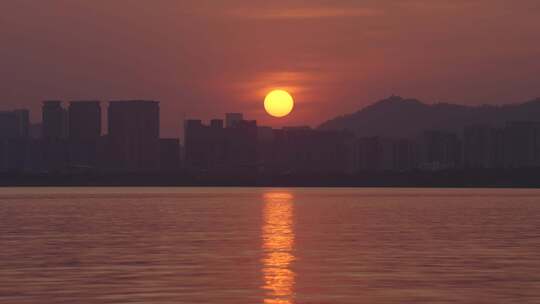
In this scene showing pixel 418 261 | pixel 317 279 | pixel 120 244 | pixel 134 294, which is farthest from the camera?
pixel 120 244

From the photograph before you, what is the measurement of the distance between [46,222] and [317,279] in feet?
209

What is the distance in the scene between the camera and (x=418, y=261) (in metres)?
57.0

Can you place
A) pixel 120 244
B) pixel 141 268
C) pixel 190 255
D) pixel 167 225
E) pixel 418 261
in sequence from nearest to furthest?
1. pixel 141 268
2. pixel 418 261
3. pixel 190 255
4. pixel 120 244
5. pixel 167 225

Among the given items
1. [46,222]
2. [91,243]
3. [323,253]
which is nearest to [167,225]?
[46,222]

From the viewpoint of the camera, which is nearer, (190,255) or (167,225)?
(190,255)

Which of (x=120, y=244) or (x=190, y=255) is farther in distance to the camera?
(x=120, y=244)

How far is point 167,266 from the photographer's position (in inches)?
2104

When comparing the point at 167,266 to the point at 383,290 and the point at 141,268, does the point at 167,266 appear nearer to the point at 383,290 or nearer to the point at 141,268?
the point at 141,268

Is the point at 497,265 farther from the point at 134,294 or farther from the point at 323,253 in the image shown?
the point at 134,294

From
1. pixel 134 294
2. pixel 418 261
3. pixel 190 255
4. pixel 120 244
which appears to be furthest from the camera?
pixel 120 244

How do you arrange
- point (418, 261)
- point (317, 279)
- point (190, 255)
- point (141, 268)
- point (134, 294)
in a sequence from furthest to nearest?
point (190, 255)
point (418, 261)
point (141, 268)
point (317, 279)
point (134, 294)

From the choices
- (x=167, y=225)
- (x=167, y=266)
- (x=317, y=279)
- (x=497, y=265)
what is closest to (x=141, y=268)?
(x=167, y=266)

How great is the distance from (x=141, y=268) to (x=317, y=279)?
911 cm

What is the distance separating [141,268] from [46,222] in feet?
186
